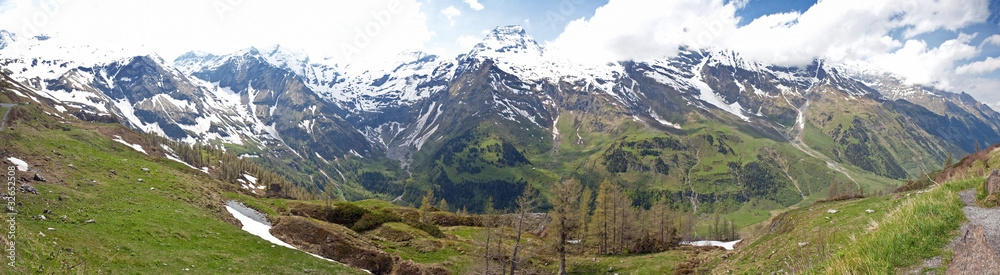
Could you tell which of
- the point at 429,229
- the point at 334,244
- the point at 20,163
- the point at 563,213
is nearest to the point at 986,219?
the point at 563,213

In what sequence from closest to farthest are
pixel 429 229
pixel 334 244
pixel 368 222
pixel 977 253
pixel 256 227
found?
pixel 977 253, pixel 334 244, pixel 256 227, pixel 368 222, pixel 429 229

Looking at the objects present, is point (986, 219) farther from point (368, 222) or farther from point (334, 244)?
point (368, 222)

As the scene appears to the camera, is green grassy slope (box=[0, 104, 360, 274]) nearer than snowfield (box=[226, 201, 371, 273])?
Yes

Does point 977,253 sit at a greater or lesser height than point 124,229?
greater

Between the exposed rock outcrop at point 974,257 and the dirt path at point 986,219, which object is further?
the dirt path at point 986,219

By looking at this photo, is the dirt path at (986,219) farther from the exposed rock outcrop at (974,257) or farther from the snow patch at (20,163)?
the snow patch at (20,163)

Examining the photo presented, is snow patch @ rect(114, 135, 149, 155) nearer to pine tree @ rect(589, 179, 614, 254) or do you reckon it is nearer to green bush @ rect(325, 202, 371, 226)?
green bush @ rect(325, 202, 371, 226)

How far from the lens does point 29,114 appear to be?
303ft

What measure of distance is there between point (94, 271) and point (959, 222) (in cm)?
3010

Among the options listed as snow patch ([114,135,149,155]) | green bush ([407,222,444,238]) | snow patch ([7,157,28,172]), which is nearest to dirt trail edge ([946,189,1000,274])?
green bush ([407,222,444,238])

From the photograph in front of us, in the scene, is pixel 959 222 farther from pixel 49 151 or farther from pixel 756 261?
pixel 49 151

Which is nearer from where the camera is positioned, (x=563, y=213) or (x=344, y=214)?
(x=563, y=213)

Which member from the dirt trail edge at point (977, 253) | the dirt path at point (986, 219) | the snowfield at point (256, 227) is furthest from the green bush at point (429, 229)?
the dirt trail edge at point (977, 253)

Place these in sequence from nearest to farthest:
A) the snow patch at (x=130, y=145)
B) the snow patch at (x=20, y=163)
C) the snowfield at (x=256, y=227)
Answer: the snow patch at (x=20, y=163) → the snowfield at (x=256, y=227) → the snow patch at (x=130, y=145)
